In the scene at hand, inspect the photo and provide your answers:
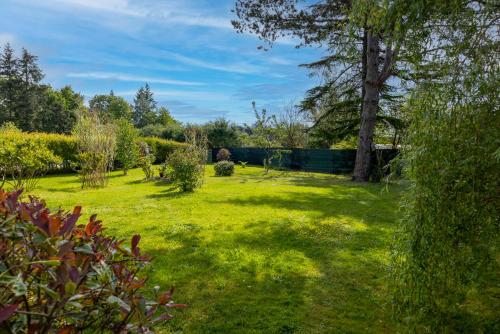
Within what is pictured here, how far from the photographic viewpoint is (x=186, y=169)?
38.5ft

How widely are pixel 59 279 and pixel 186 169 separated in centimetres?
1057

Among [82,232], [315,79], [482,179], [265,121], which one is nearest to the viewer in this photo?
[82,232]

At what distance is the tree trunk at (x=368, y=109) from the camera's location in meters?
14.1

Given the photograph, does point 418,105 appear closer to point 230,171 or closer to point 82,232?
point 82,232

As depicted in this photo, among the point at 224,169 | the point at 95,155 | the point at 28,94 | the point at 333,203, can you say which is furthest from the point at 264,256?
the point at 28,94

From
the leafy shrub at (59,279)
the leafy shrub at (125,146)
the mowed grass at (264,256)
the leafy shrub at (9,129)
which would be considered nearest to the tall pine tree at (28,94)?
the leafy shrub at (9,129)

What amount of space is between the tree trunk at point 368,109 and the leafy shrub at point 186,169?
7458 mm

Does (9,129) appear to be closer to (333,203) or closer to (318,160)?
(318,160)

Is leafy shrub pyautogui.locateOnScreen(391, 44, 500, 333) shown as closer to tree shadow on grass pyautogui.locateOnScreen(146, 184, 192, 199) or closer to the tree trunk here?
tree shadow on grass pyautogui.locateOnScreen(146, 184, 192, 199)

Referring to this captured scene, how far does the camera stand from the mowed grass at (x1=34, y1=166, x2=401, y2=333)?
3.69 metres

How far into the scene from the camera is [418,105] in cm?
317

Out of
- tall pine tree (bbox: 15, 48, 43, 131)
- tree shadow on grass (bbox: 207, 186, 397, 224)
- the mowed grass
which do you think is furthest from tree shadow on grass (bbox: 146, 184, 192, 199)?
tall pine tree (bbox: 15, 48, 43, 131)

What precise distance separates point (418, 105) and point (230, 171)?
15987 mm

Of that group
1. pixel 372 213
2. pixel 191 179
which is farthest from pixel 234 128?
pixel 372 213
